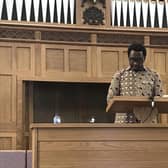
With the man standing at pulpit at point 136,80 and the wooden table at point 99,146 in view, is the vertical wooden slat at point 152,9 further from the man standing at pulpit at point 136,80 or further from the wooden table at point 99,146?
the wooden table at point 99,146

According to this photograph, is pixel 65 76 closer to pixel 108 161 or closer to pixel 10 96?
pixel 10 96

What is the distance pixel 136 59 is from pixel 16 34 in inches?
131

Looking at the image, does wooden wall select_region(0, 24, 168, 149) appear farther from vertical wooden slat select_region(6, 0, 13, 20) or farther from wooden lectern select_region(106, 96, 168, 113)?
wooden lectern select_region(106, 96, 168, 113)

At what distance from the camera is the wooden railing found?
7.61 m

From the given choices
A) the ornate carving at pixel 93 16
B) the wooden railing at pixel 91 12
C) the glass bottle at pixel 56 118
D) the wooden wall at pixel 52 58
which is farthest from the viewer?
the glass bottle at pixel 56 118

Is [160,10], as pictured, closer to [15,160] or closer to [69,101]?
[69,101]

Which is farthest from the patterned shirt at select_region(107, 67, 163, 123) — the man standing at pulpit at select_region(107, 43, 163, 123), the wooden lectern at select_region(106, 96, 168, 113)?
the wooden lectern at select_region(106, 96, 168, 113)

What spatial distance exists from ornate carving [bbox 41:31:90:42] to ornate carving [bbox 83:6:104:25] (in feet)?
0.70

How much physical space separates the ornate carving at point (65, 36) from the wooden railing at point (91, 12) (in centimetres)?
17

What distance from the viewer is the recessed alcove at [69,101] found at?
7926 millimetres

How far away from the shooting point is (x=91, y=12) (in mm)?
7730

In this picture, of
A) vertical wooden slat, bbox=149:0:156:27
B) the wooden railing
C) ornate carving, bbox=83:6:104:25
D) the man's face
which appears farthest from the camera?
vertical wooden slat, bbox=149:0:156:27

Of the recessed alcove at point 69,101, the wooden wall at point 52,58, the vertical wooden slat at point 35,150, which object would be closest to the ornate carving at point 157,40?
the wooden wall at point 52,58

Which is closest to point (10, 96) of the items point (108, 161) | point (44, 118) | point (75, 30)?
point (44, 118)
